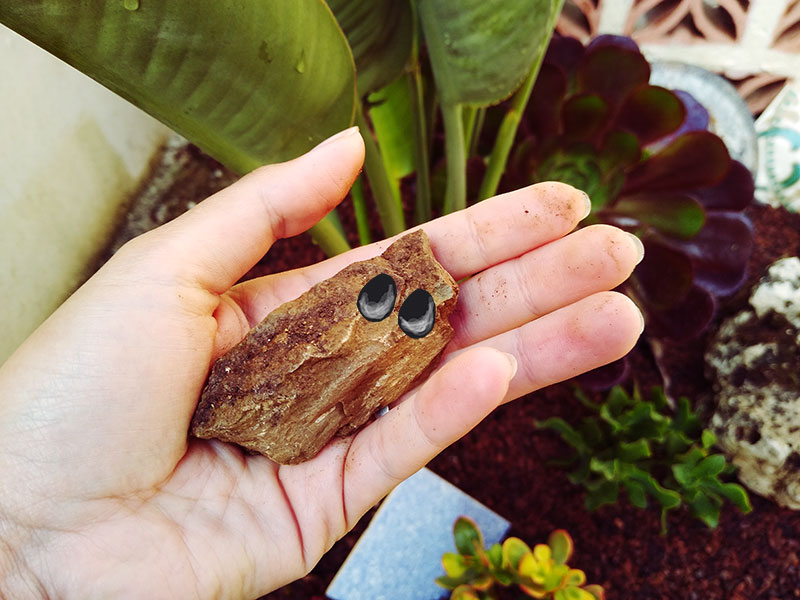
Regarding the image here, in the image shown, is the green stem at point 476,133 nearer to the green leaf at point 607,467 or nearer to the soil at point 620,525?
the soil at point 620,525

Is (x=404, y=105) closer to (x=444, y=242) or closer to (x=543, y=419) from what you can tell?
(x=444, y=242)

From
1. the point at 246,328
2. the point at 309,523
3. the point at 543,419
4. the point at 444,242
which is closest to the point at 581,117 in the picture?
the point at 444,242

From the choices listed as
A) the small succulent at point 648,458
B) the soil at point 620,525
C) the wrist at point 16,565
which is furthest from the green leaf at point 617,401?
the wrist at point 16,565

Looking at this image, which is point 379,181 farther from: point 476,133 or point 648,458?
point 648,458

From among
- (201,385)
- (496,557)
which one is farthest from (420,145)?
(496,557)

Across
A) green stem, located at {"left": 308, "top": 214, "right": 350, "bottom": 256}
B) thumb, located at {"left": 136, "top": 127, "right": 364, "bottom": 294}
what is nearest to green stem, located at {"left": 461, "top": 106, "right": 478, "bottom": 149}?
green stem, located at {"left": 308, "top": 214, "right": 350, "bottom": 256}
